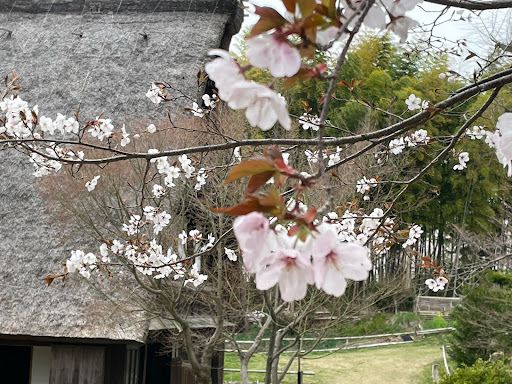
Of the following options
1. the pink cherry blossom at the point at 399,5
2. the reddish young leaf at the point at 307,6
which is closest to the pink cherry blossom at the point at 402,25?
the pink cherry blossom at the point at 399,5

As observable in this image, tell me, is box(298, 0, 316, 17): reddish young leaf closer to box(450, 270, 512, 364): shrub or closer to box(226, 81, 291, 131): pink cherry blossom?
box(226, 81, 291, 131): pink cherry blossom

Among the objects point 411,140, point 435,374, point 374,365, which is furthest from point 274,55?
point 374,365

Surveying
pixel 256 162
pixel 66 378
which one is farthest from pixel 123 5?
pixel 256 162

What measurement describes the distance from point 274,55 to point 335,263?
217 mm

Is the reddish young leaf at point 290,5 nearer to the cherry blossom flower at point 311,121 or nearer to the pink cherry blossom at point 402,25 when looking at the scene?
A: the pink cherry blossom at point 402,25

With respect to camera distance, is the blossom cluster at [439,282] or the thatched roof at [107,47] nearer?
the blossom cluster at [439,282]

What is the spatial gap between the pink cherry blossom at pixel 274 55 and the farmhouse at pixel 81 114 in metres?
4.58

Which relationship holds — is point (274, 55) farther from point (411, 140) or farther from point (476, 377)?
point (476, 377)

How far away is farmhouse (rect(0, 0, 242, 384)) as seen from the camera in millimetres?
5285

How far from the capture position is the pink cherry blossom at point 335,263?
0.61m

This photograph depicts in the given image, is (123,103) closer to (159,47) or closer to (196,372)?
(159,47)

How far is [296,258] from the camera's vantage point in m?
0.62

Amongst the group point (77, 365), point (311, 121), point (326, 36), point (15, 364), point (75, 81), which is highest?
point (75, 81)

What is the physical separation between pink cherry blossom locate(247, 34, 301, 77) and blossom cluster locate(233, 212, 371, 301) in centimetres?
15
